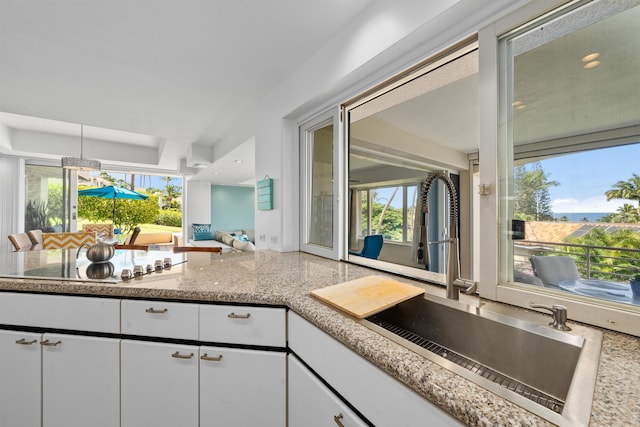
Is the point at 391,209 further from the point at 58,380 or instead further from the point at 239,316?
the point at 58,380

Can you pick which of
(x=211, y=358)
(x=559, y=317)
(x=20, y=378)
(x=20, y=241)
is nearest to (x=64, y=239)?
(x=20, y=241)

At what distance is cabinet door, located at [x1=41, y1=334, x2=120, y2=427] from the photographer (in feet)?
4.01

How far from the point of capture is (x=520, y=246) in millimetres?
995

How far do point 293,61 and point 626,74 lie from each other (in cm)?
174

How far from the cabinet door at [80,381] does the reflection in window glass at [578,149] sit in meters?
1.74

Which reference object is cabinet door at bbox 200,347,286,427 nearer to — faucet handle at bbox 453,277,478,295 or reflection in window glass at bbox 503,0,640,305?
faucet handle at bbox 453,277,478,295

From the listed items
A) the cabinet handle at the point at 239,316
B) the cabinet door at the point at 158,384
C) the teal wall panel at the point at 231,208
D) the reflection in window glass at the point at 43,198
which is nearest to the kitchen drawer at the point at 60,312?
the cabinet door at the point at 158,384

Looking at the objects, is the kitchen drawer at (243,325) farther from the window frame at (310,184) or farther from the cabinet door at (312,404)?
the window frame at (310,184)

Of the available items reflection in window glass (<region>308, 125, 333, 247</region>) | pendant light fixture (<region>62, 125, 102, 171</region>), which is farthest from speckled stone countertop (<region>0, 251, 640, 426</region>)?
pendant light fixture (<region>62, 125, 102, 171</region>)

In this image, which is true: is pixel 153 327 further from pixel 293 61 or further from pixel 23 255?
pixel 293 61

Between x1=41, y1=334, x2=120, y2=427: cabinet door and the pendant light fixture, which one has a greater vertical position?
the pendant light fixture

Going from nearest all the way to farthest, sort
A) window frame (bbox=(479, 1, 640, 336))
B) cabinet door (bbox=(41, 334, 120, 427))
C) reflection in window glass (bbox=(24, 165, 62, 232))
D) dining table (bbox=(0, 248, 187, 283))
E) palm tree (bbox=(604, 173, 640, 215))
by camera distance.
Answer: palm tree (bbox=(604, 173, 640, 215))
window frame (bbox=(479, 1, 640, 336))
cabinet door (bbox=(41, 334, 120, 427))
dining table (bbox=(0, 248, 187, 283))
reflection in window glass (bbox=(24, 165, 62, 232))

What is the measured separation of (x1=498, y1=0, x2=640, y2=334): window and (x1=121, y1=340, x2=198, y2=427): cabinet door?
1.34 meters

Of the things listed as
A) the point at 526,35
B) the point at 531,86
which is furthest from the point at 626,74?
the point at 526,35
